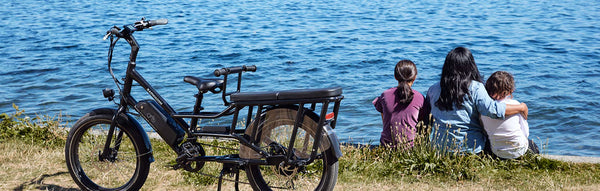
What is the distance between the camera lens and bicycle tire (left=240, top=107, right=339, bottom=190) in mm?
4867

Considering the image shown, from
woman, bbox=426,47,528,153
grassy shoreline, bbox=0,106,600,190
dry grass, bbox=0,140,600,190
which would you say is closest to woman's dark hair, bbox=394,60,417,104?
woman, bbox=426,47,528,153

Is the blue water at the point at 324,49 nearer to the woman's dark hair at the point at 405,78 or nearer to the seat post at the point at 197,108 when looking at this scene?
the woman's dark hair at the point at 405,78

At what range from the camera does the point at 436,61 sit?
16906mm

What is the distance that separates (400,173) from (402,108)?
0.84 m

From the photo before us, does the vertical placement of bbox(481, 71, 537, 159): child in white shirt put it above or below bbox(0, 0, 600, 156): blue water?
above

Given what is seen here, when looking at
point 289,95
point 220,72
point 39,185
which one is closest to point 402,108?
point 289,95

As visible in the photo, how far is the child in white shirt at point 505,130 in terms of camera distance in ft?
21.6

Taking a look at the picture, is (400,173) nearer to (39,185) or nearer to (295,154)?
(295,154)

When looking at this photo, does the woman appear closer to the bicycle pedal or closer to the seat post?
the bicycle pedal

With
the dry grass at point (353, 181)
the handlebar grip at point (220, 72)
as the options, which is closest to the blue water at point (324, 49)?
the dry grass at point (353, 181)

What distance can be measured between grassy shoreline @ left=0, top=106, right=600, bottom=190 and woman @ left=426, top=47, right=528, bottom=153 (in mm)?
206

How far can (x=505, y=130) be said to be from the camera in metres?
6.58

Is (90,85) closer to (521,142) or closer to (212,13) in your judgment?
(521,142)

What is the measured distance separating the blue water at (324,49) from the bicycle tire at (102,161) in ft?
17.1
